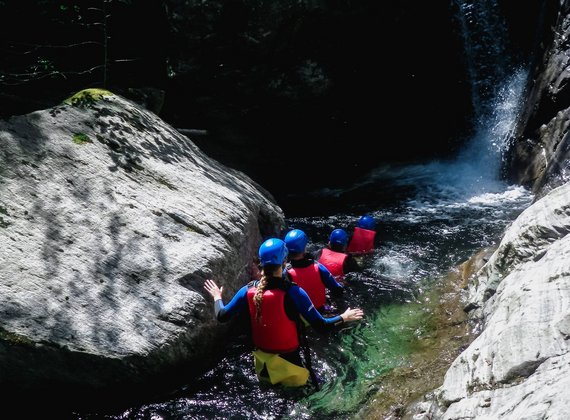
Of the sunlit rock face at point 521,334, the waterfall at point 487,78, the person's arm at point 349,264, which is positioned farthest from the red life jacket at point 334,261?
the waterfall at point 487,78

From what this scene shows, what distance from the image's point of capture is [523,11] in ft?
45.0

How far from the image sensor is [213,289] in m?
5.55

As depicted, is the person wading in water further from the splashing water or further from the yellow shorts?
the splashing water

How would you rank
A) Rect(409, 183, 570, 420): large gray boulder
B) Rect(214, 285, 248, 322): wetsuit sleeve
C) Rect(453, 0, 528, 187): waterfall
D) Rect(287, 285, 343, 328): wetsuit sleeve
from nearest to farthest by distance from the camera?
Rect(409, 183, 570, 420): large gray boulder → Rect(287, 285, 343, 328): wetsuit sleeve → Rect(214, 285, 248, 322): wetsuit sleeve → Rect(453, 0, 528, 187): waterfall

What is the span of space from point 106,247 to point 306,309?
2231 millimetres

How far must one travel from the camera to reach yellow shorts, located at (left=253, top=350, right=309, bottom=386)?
5320 millimetres

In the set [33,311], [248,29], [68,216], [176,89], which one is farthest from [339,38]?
[33,311]

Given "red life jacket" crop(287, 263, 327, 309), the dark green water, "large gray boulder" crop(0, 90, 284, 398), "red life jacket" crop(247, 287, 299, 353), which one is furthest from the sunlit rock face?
"large gray boulder" crop(0, 90, 284, 398)

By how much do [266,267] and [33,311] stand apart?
218 centimetres

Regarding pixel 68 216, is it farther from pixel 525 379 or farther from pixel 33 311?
pixel 525 379

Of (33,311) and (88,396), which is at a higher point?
(33,311)

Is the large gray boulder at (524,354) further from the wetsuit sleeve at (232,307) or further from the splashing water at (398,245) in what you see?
the wetsuit sleeve at (232,307)

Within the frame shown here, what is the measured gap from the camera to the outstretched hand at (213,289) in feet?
17.9

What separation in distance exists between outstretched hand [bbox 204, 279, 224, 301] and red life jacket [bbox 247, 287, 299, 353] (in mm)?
365
